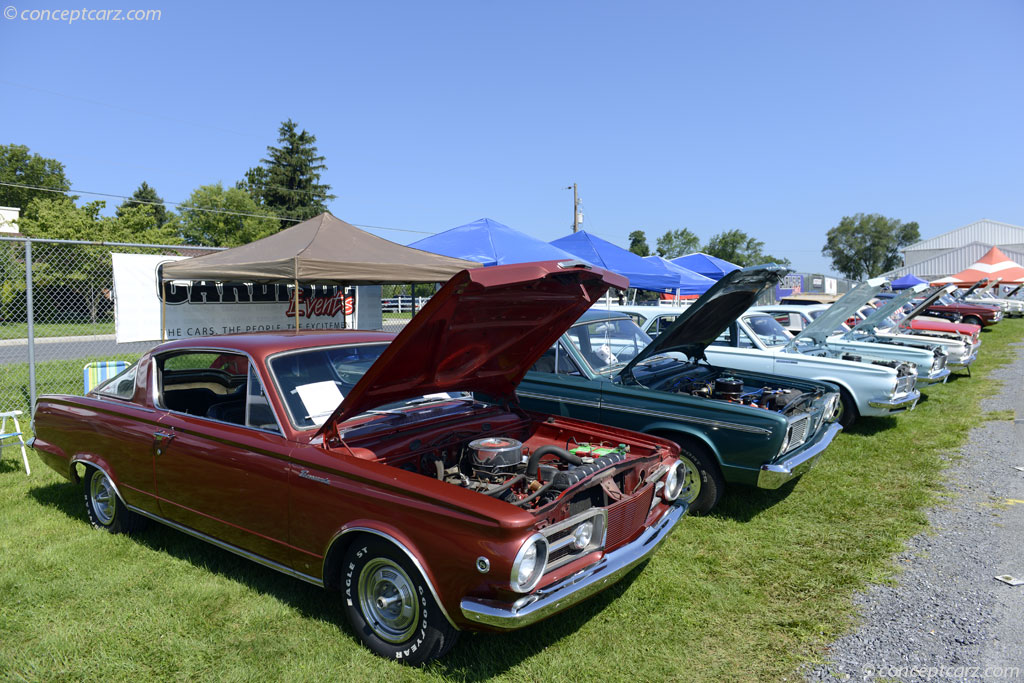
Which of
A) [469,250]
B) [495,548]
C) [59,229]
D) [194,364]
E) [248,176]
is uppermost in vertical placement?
[248,176]

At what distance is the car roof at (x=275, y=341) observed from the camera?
367 centimetres

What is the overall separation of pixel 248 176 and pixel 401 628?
6018cm

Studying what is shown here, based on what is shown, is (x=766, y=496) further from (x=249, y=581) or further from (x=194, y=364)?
(x=194, y=364)

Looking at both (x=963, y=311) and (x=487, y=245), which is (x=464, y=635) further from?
(x=963, y=311)

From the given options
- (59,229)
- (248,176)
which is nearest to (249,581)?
(59,229)

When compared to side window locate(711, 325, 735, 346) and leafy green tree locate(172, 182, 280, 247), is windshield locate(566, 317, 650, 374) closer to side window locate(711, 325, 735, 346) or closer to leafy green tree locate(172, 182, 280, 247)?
side window locate(711, 325, 735, 346)

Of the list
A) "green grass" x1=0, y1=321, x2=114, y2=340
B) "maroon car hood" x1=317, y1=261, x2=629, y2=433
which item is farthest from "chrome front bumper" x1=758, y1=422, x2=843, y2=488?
"green grass" x1=0, y1=321, x2=114, y2=340

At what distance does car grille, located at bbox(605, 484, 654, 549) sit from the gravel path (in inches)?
41.0

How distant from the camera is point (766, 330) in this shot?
9.55 m

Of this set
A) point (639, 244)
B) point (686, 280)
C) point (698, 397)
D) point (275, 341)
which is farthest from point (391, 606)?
point (639, 244)

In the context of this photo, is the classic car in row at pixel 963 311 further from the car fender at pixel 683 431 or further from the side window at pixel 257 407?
the side window at pixel 257 407

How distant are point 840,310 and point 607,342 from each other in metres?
4.55

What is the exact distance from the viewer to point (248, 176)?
56.2m

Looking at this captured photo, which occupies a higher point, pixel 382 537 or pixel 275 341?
pixel 275 341
